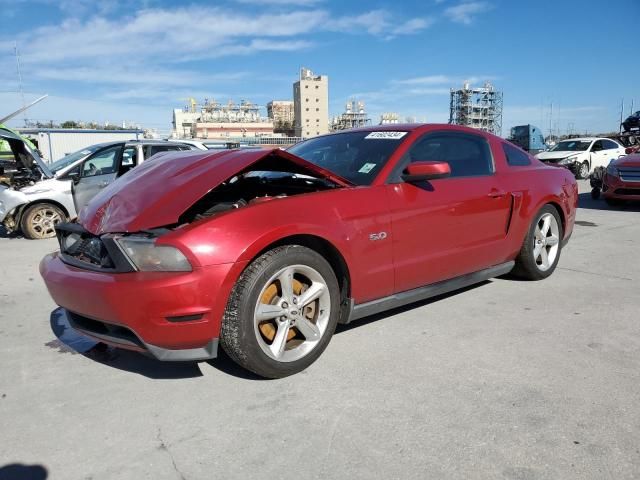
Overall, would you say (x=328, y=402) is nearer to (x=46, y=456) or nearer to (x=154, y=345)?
(x=154, y=345)

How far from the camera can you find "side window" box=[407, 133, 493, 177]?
12.2ft

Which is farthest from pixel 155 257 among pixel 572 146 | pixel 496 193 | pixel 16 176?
pixel 572 146

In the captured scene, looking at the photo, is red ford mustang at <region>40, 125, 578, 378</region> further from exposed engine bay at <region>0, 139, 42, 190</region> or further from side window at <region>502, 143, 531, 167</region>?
exposed engine bay at <region>0, 139, 42, 190</region>

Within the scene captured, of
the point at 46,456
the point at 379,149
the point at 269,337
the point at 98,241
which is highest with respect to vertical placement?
the point at 379,149

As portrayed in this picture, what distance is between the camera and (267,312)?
271 centimetres

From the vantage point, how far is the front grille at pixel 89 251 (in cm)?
255

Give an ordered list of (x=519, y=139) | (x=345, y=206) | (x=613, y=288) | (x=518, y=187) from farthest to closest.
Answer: (x=519, y=139) < (x=613, y=288) < (x=518, y=187) < (x=345, y=206)

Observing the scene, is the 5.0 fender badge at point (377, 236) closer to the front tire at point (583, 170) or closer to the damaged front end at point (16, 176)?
the damaged front end at point (16, 176)

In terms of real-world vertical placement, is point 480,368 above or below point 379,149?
below

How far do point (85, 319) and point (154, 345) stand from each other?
61 centimetres

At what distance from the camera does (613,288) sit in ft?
15.0

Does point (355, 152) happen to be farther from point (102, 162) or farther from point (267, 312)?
point (102, 162)

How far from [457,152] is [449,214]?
72cm

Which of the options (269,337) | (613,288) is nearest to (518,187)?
(613,288)
